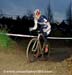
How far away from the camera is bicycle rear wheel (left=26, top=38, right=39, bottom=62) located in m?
16.5

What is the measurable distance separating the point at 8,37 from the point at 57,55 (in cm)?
145

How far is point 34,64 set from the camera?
1603 centimetres

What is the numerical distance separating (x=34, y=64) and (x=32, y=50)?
58 cm

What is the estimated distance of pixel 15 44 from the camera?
17.8 m

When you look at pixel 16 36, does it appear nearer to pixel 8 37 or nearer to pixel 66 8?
pixel 8 37

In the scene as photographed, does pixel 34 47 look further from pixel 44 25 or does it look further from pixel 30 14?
pixel 30 14

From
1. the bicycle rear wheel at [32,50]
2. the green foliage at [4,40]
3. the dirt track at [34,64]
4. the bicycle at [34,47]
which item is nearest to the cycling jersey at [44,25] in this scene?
the bicycle at [34,47]

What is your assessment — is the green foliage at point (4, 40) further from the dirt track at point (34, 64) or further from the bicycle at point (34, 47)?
the bicycle at point (34, 47)

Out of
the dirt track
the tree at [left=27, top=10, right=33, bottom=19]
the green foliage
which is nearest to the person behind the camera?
the dirt track

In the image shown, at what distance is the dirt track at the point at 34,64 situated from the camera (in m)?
15.0

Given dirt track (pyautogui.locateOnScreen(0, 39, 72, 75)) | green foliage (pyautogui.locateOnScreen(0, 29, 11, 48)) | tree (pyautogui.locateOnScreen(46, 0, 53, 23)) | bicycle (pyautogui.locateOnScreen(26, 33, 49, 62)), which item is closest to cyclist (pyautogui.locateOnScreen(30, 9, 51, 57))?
bicycle (pyautogui.locateOnScreen(26, 33, 49, 62))

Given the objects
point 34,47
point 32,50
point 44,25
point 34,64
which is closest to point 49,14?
point 44,25

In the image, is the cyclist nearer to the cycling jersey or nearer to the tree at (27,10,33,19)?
the cycling jersey

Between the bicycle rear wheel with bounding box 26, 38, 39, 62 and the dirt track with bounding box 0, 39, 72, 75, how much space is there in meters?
0.16
